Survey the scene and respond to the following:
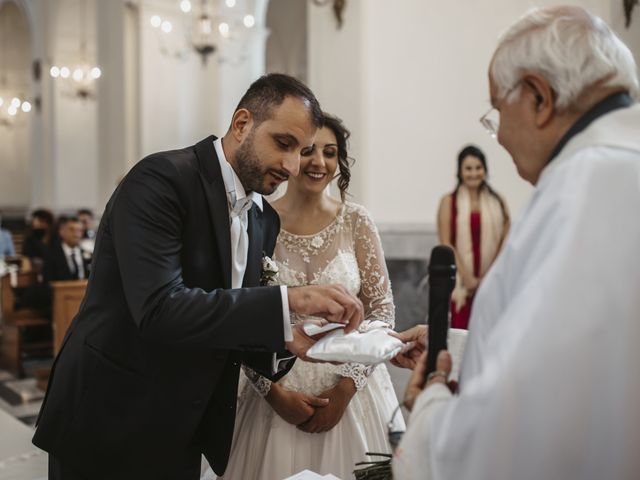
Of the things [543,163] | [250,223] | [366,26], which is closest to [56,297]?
[366,26]

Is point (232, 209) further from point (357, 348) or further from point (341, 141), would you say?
point (341, 141)

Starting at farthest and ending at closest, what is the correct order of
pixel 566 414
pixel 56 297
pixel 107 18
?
pixel 107 18 → pixel 56 297 → pixel 566 414

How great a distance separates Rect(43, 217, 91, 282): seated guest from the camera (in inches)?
328

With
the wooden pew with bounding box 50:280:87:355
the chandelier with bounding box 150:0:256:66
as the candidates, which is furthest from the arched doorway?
the wooden pew with bounding box 50:280:87:355

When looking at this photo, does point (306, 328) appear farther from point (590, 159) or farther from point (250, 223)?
point (590, 159)

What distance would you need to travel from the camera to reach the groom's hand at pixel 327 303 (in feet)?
5.59

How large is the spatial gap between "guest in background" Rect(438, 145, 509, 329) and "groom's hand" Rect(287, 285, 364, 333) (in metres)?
4.46

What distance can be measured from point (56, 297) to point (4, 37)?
16.8m

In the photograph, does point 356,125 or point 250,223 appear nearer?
point 250,223

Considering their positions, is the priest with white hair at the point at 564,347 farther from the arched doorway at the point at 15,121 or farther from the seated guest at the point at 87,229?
the arched doorway at the point at 15,121

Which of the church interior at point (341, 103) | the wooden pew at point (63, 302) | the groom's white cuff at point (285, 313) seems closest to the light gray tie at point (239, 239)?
the groom's white cuff at point (285, 313)

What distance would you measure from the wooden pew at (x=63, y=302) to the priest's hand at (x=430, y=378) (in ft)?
21.0

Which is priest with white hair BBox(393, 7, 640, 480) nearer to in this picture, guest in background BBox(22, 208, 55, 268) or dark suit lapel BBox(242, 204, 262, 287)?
dark suit lapel BBox(242, 204, 262, 287)

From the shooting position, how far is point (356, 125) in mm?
7312
